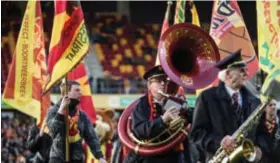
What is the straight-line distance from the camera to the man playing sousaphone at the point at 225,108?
27.5 feet

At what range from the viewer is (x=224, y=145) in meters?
8.16

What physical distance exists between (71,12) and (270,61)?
2417 millimetres

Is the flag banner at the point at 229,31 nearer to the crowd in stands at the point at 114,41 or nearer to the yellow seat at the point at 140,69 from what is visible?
the crowd in stands at the point at 114,41

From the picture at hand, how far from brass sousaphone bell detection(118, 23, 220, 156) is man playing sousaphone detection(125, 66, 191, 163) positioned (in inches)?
3.4

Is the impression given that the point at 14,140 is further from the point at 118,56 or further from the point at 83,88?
the point at 83,88

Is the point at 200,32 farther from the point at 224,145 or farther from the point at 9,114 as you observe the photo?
the point at 9,114

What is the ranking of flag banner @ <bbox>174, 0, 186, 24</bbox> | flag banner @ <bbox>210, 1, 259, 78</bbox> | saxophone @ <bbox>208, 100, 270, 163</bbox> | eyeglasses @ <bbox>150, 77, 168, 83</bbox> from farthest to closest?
1. flag banner @ <bbox>174, 0, 186, 24</bbox>
2. flag banner @ <bbox>210, 1, 259, 78</bbox>
3. eyeglasses @ <bbox>150, 77, 168, 83</bbox>
4. saxophone @ <bbox>208, 100, 270, 163</bbox>

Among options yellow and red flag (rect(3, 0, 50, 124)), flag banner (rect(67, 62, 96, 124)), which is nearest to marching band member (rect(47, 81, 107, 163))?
yellow and red flag (rect(3, 0, 50, 124))

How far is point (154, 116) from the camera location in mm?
10016

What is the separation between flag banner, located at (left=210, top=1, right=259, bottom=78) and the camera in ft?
44.2

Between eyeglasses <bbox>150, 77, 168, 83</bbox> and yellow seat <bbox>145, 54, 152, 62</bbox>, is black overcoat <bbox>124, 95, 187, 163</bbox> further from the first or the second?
yellow seat <bbox>145, 54, 152, 62</bbox>

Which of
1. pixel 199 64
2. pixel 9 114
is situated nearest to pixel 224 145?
pixel 199 64

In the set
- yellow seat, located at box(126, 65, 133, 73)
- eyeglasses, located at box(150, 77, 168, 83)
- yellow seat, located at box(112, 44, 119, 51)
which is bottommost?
yellow seat, located at box(126, 65, 133, 73)

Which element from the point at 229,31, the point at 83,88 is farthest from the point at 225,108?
the point at 83,88
